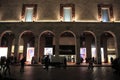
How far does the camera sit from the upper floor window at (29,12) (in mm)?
27125

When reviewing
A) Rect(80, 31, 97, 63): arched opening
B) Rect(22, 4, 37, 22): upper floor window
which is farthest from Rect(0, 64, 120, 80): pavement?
Rect(80, 31, 97, 63): arched opening

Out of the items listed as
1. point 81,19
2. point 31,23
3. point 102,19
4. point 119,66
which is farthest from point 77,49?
point 119,66

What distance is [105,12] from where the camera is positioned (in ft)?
90.3

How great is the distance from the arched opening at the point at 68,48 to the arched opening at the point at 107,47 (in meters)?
6.46

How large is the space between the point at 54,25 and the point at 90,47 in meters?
9.70

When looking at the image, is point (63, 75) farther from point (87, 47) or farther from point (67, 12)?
point (87, 47)

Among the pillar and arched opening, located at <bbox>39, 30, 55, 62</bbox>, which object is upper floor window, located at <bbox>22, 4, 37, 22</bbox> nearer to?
arched opening, located at <bbox>39, 30, 55, 62</bbox>

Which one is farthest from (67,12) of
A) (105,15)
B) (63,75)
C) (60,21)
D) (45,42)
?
(63,75)

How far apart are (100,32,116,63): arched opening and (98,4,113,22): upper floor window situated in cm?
419

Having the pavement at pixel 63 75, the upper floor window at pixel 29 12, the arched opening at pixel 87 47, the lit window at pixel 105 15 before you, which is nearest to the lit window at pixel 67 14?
the arched opening at pixel 87 47

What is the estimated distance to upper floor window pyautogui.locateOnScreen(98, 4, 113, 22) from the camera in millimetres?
26858

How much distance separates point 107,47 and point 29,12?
19.3 metres

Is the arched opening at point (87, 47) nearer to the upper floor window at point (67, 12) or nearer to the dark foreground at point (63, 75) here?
the upper floor window at point (67, 12)

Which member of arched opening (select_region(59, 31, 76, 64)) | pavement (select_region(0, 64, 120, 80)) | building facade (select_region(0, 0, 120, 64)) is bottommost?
pavement (select_region(0, 64, 120, 80))
